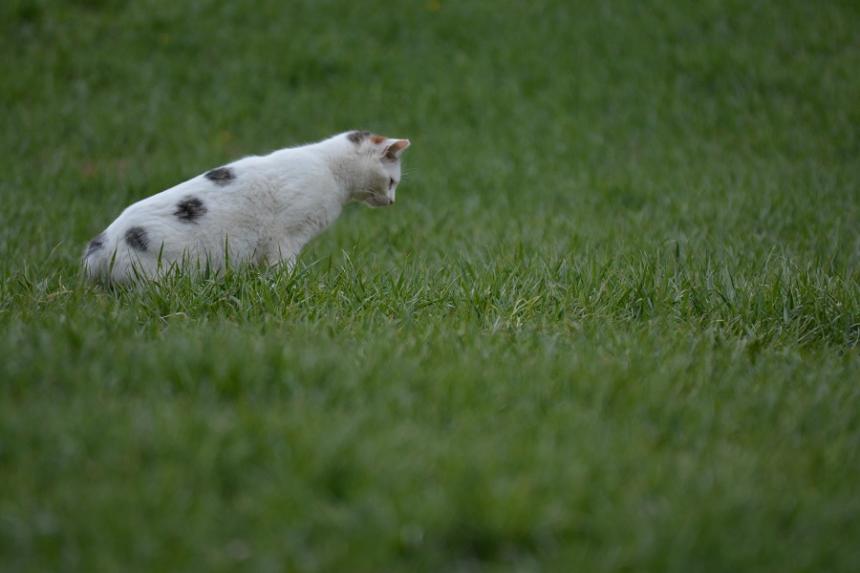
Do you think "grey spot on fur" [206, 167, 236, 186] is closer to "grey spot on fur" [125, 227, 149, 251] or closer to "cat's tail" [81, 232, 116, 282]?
"grey spot on fur" [125, 227, 149, 251]

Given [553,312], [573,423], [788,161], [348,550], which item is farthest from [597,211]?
[348,550]

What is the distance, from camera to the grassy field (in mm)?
2270

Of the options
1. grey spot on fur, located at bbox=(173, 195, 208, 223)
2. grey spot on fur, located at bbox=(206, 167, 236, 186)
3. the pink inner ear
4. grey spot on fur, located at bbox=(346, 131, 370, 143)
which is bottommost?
grey spot on fur, located at bbox=(173, 195, 208, 223)

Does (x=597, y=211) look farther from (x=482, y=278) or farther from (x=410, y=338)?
(x=410, y=338)

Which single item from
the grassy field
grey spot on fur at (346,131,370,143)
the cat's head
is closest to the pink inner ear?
the cat's head

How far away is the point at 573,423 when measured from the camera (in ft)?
9.35

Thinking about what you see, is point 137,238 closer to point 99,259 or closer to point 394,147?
point 99,259

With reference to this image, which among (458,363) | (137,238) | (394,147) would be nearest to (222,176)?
(137,238)

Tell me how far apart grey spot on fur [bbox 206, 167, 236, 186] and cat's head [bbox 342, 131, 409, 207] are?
0.90 metres

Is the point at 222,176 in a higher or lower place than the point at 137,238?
higher

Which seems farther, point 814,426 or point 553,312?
point 553,312

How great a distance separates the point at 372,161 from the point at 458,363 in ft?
7.28

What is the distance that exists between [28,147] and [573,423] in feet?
27.1

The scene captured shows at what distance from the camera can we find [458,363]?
3340 millimetres
